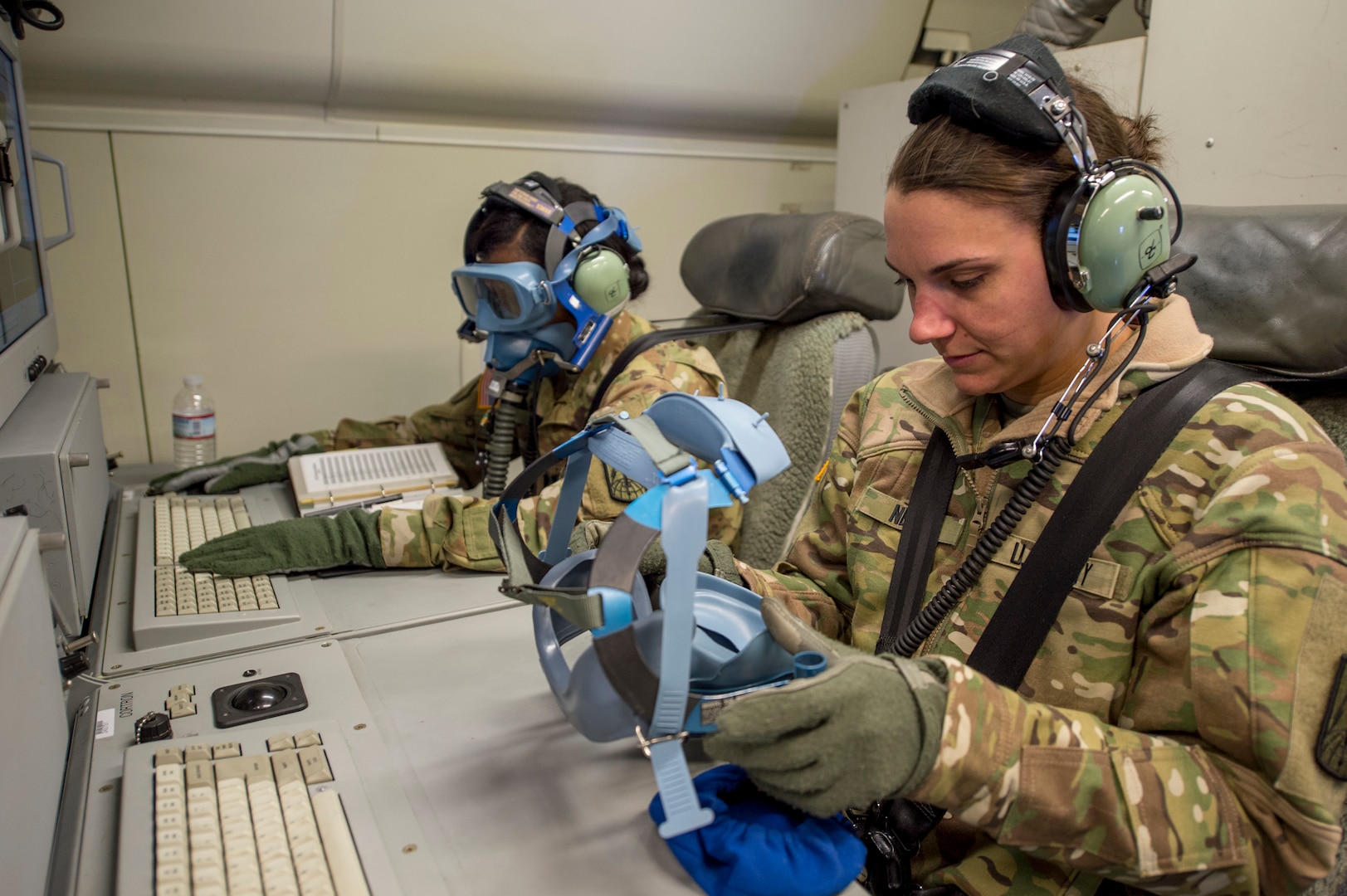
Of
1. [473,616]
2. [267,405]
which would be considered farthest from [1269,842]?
[267,405]

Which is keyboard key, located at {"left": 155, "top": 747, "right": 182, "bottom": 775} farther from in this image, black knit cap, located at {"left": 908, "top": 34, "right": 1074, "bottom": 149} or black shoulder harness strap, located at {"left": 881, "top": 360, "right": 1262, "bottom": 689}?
black knit cap, located at {"left": 908, "top": 34, "right": 1074, "bottom": 149}

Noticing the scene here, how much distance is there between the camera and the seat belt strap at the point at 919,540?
3.42ft

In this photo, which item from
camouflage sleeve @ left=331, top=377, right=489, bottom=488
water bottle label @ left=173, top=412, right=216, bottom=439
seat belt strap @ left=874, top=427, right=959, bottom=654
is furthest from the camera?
camouflage sleeve @ left=331, top=377, right=489, bottom=488

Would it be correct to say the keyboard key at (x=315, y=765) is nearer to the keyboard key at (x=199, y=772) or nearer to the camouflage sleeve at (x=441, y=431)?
the keyboard key at (x=199, y=772)

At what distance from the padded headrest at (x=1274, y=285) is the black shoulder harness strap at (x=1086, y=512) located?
170 mm

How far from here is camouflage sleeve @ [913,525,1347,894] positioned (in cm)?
73

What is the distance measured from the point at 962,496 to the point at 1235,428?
29 centimetres

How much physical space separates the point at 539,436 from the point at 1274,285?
1.39 meters

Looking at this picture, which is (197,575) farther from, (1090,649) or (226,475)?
(1090,649)

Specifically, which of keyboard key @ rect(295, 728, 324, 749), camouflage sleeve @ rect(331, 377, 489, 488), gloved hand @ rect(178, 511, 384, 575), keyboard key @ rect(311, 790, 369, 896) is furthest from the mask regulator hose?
keyboard key @ rect(311, 790, 369, 896)

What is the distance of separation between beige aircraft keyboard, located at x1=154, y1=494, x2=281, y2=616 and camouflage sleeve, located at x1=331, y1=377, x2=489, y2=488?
49cm

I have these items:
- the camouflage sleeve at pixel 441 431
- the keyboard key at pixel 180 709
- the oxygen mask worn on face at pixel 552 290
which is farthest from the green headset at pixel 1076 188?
the camouflage sleeve at pixel 441 431

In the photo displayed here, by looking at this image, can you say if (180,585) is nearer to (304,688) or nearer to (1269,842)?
(304,688)

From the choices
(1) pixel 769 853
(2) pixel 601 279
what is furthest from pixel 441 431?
(1) pixel 769 853
